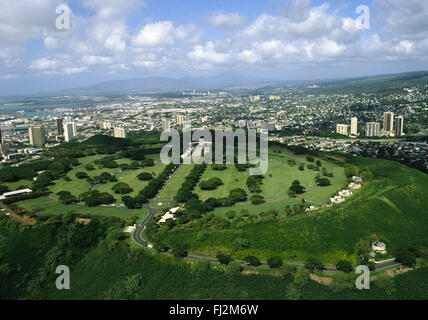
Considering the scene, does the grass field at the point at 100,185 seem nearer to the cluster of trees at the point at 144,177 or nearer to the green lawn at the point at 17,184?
the cluster of trees at the point at 144,177

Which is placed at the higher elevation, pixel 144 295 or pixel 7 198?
pixel 7 198

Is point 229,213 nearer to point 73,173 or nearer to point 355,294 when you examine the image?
point 355,294

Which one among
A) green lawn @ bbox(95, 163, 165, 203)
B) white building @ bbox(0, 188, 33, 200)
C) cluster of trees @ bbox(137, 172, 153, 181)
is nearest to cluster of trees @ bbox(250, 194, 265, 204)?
green lawn @ bbox(95, 163, 165, 203)

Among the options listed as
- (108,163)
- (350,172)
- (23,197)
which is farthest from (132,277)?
(350,172)

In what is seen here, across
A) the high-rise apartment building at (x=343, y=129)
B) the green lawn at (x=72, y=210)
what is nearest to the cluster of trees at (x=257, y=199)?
the green lawn at (x=72, y=210)
